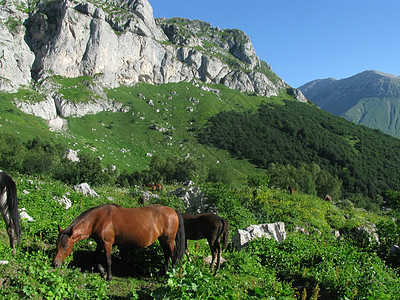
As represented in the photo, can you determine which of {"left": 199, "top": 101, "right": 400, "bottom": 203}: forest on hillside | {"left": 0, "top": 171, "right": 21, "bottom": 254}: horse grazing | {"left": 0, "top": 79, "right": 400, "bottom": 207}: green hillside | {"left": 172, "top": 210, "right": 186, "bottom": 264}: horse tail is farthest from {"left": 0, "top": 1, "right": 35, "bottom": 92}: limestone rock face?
{"left": 172, "top": 210, "right": 186, "bottom": 264}: horse tail

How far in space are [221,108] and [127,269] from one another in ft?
533

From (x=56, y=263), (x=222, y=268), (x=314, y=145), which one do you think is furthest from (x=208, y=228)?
(x=314, y=145)

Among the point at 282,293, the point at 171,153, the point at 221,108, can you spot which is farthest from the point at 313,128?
the point at 282,293

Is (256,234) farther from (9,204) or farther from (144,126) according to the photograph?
(144,126)

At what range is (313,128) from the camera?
520ft

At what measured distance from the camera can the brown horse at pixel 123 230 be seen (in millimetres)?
6762

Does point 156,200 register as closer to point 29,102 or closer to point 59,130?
point 59,130

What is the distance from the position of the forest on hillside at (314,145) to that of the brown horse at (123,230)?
338 ft

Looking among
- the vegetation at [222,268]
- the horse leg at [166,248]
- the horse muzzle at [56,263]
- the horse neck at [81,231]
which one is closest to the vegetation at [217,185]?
the vegetation at [222,268]

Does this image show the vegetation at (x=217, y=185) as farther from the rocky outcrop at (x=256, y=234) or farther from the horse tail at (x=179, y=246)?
the horse tail at (x=179, y=246)

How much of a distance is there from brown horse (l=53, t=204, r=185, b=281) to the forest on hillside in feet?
338

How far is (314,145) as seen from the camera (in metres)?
140

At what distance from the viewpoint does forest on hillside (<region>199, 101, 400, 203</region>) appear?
119 metres

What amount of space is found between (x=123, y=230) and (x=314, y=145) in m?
146
